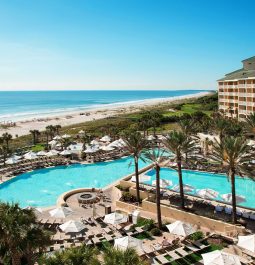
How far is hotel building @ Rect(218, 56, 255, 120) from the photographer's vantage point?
62094 millimetres

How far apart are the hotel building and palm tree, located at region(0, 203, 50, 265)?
181 ft

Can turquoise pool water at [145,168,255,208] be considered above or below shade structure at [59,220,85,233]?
below

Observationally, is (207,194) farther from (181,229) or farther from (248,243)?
(248,243)

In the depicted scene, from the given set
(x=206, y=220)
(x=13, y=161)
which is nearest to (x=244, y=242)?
(x=206, y=220)

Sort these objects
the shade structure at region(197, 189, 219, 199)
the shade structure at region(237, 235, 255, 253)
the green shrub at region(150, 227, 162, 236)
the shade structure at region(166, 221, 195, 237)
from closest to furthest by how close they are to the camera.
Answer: the shade structure at region(237, 235, 255, 253), the shade structure at region(166, 221, 195, 237), the green shrub at region(150, 227, 162, 236), the shade structure at region(197, 189, 219, 199)

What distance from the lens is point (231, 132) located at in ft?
130

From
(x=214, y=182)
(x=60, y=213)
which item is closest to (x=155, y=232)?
(x=60, y=213)

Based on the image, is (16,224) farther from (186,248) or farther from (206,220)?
(206,220)

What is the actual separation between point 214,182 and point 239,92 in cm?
3720

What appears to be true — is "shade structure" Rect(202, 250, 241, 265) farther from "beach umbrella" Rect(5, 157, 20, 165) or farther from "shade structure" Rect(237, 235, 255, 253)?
"beach umbrella" Rect(5, 157, 20, 165)

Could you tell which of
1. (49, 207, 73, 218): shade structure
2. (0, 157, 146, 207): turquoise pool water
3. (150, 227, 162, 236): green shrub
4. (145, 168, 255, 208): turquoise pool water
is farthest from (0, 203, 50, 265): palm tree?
(145, 168, 255, 208): turquoise pool water

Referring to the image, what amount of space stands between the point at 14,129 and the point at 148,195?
65799mm

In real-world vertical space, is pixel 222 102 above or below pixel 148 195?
above

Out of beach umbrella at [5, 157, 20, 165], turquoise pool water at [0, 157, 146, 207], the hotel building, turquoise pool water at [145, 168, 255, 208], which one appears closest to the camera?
turquoise pool water at [145, 168, 255, 208]
